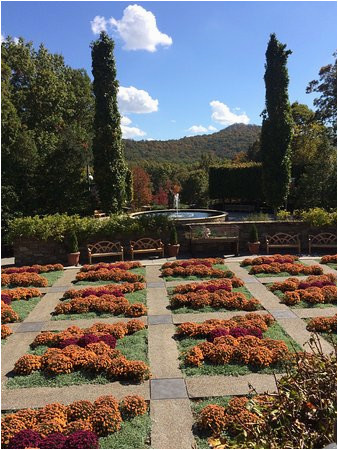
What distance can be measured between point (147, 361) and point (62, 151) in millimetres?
17577

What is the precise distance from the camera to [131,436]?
11.7 ft

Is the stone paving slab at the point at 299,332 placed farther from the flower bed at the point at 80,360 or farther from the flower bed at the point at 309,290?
the flower bed at the point at 80,360

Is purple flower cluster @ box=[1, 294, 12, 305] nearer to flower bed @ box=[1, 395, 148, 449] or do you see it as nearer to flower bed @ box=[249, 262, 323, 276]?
flower bed @ box=[1, 395, 148, 449]

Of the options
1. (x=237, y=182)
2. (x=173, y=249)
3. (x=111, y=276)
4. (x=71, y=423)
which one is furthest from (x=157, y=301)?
(x=237, y=182)

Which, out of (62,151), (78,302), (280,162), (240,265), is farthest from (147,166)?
(78,302)

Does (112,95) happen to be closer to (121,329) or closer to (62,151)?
(62,151)

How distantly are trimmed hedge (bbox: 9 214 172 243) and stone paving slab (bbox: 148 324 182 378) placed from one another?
6.26 metres

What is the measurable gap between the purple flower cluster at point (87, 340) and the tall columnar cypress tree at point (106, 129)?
13982 mm

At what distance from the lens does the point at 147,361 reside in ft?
16.8

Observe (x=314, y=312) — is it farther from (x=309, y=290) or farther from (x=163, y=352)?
(x=163, y=352)

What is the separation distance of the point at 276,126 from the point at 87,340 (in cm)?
1516

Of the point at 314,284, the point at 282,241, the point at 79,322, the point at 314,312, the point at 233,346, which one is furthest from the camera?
the point at 282,241

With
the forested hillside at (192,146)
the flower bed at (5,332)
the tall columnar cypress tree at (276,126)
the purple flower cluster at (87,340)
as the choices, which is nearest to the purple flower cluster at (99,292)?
the flower bed at (5,332)

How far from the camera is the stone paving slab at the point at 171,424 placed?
3.49m
